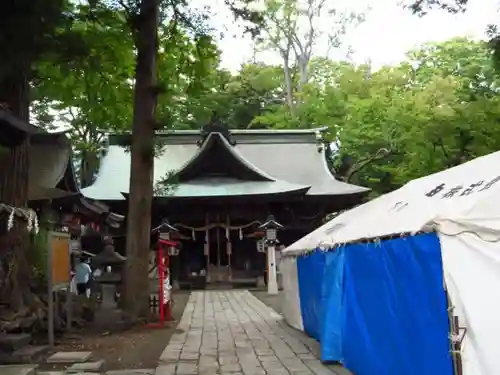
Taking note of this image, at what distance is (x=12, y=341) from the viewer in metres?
8.26

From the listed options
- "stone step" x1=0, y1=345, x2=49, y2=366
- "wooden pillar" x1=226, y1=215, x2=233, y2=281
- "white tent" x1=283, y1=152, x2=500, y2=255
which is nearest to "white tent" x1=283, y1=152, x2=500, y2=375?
"white tent" x1=283, y1=152, x2=500, y2=255

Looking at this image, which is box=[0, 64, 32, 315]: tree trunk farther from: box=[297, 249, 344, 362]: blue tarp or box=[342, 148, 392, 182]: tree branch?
box=[342, 148, 392, 182]: tree branch

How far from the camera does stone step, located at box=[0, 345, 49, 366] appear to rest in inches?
Answer: 316

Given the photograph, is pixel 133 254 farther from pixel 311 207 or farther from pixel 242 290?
pixel 311 207

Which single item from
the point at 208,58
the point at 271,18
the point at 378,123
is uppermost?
the point at 271,18

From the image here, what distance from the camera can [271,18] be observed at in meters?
34.9

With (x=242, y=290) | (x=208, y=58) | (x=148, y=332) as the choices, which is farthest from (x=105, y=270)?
(x=242, y=290)

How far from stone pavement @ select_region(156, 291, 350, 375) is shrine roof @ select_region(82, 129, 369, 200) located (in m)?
8.76

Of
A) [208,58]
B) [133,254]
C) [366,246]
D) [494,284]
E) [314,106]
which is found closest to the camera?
[494,284]

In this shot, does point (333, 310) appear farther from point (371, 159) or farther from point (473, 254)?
point (371, 159)

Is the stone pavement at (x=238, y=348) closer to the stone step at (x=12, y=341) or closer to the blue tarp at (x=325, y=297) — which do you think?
the blue tarp at (x=325, y=297)

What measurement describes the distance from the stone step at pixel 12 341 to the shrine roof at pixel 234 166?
40.8ft

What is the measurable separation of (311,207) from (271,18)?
14.1 meters

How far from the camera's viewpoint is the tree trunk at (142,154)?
1202 centimetres
